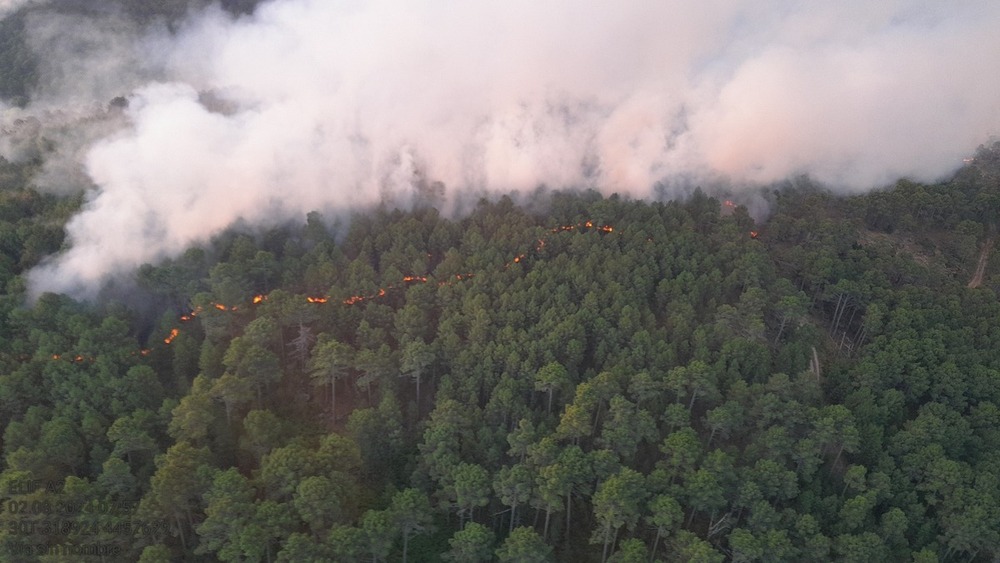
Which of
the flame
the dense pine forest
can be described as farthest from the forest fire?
the dense pine forest

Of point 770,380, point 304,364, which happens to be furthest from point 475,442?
point 770,380

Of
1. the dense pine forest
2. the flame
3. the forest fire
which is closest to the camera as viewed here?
the dense pine forest

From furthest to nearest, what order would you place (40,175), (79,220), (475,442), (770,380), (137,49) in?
1. (137,49)
2. (40,175)
3. (79,220)
4. (770,380)
5. (475,442)

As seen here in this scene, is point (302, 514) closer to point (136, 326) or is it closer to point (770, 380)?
point (136, 326)

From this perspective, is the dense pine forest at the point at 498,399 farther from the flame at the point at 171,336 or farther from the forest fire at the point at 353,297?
the forest fire at the point at 353,297

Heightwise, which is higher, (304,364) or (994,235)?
(994,235)

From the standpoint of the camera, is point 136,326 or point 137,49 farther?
point 137,49

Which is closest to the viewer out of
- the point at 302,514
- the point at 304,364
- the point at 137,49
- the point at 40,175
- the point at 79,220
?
the point at 302,514

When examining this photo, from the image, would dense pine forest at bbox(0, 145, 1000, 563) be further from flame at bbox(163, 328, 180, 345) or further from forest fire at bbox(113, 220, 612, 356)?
forest fire at bbox(113, 220, 612, 356)

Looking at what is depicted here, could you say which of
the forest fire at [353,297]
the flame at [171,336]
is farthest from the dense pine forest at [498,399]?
the forest fire at [353,297]
